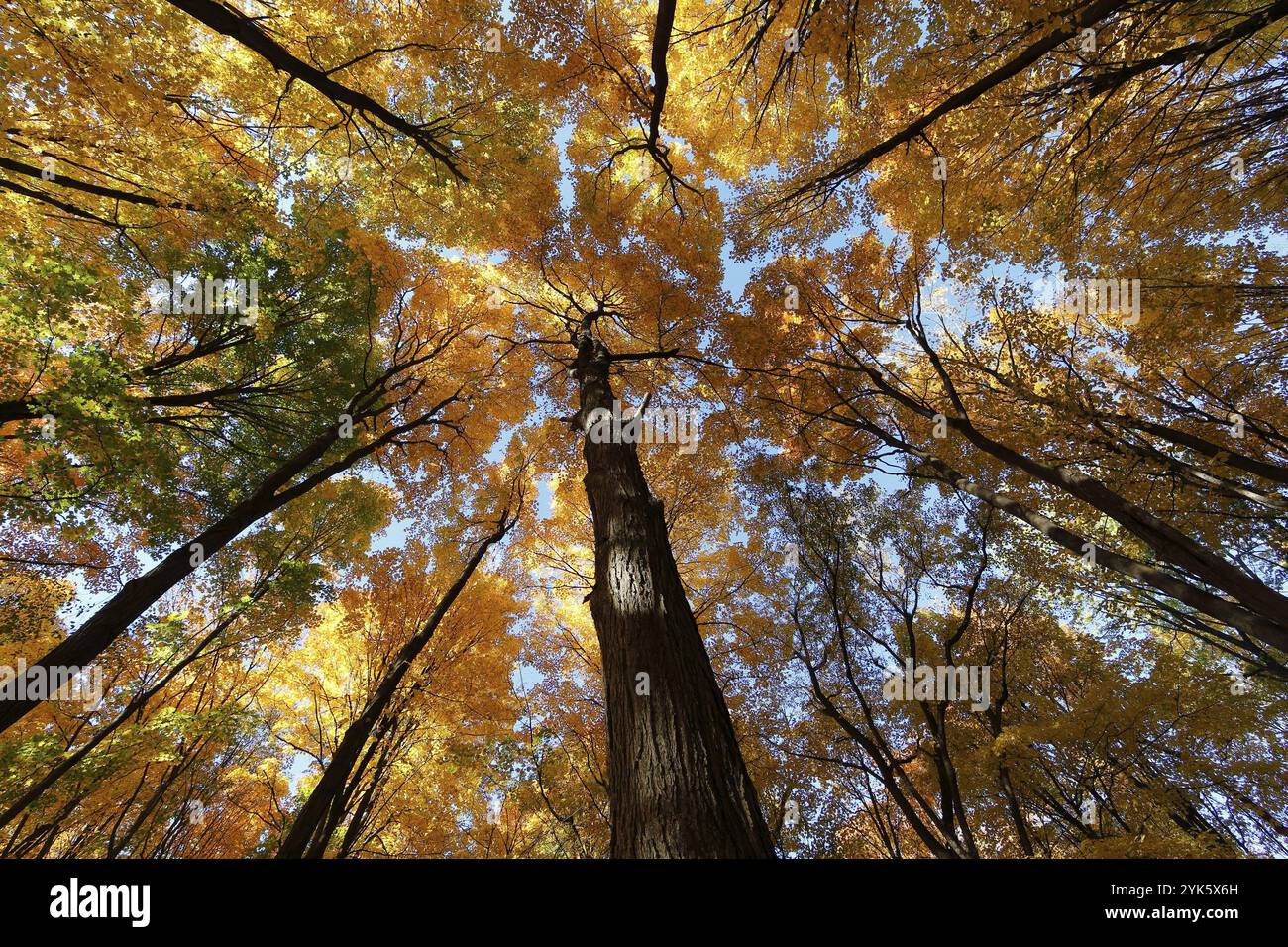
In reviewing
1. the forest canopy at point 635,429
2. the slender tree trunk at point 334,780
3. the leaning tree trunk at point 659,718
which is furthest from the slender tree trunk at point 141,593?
the leaning tree trunk at point 659,718

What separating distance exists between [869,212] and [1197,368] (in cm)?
614

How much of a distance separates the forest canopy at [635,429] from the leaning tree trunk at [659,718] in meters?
0.03

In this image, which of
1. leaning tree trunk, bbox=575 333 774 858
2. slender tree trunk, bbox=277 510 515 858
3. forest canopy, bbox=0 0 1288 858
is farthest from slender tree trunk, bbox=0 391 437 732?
leaning tree trunk, bbox=575 333 774 858

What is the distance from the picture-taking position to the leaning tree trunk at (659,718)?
2.36 m

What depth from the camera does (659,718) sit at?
2.83 meters

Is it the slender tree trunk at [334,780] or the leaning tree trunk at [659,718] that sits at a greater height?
the leaning tree trunk at [659,718]

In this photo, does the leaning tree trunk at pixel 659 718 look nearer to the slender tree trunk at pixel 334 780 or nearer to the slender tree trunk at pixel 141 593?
the slender tree trunk at pixel 334 780

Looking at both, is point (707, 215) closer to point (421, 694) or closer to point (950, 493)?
point (950, 493)

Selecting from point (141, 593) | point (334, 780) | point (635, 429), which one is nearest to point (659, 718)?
point (635, 429)

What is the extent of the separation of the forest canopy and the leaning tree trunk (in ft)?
0.10

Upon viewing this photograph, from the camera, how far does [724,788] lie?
8.29 ft

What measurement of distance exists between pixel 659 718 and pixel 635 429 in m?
3.86

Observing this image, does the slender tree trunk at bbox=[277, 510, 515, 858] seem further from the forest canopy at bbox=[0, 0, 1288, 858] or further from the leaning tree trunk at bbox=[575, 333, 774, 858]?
the leaning tree trunk at bbox=[575, 333, 774, 858]

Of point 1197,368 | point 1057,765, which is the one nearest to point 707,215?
point 1197,368
